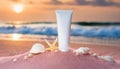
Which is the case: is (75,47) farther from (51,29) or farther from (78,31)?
(51,29)

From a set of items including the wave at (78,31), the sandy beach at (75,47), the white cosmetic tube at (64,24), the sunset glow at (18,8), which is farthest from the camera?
the sunset glow at (18,8)

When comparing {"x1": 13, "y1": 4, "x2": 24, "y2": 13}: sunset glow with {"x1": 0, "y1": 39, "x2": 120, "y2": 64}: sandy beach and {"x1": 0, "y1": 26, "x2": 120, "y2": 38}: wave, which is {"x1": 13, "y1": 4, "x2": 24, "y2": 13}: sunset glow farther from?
{"x1": 0, "y1": 39, "x2": 120, "y2": 64}: sandy beach

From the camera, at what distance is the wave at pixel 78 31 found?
7.64 meters

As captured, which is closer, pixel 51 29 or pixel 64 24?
pixel 64 24

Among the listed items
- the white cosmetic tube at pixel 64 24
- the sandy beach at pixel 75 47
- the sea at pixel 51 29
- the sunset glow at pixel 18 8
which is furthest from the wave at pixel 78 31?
the white cosmetic tube at pixel 64 24

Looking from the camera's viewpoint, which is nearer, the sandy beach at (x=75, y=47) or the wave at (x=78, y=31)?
the sandy beach at (x=75, y=47)

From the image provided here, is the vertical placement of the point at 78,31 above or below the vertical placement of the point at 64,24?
below

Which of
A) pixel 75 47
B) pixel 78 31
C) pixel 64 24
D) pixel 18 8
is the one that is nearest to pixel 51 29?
pixel 78 31

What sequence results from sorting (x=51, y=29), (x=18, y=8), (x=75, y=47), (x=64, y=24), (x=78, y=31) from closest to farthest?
(x=64, y=24) → (x=75, y=47) → (x=78, y=31) → (x=18, y=8) → (x=51, y=29)

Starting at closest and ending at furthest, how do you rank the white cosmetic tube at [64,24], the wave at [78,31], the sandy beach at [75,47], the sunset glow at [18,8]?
the white cosmetic tube at [64,24]
the sandy beach at [75,47]
the wave at [78,31]
the sunset glow at [18,8]

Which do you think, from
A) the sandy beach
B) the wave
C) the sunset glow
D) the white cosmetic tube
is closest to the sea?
the wave

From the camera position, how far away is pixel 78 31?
8.17 meters

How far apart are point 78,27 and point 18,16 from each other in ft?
5.24

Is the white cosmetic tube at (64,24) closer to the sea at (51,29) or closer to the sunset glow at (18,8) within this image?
the sea at (51,29)
